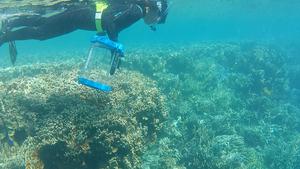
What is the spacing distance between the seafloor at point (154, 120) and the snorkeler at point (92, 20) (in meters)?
1.75

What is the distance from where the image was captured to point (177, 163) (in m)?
11.4

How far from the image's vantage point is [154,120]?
1072 centimetres

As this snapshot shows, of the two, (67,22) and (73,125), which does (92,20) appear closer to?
(67,22)

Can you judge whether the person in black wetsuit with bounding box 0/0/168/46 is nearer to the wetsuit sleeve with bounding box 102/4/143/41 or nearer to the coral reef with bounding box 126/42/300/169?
the wetsuit sleeve with bounding box 102/4/143/41

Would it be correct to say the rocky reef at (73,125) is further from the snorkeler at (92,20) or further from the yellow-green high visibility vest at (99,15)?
the yellow-green high visibility vest at (99,15)

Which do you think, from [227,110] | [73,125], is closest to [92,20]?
[73,125]

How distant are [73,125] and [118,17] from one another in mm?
3035

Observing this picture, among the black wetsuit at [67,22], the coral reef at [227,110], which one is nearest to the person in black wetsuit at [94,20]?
the black wetsuit at [67,22]

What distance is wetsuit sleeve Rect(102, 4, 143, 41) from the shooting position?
8.46 meters

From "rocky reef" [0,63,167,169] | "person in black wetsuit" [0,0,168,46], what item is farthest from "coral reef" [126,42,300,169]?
"person in black wetsuit" [0,0,168,46]

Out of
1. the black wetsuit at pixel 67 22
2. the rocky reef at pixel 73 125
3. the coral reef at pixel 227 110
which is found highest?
the black wetsuit at pixel 67 22

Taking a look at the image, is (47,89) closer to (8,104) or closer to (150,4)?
(8,104)

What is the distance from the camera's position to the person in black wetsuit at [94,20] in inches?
340

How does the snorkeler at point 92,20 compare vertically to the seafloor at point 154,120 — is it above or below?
above
